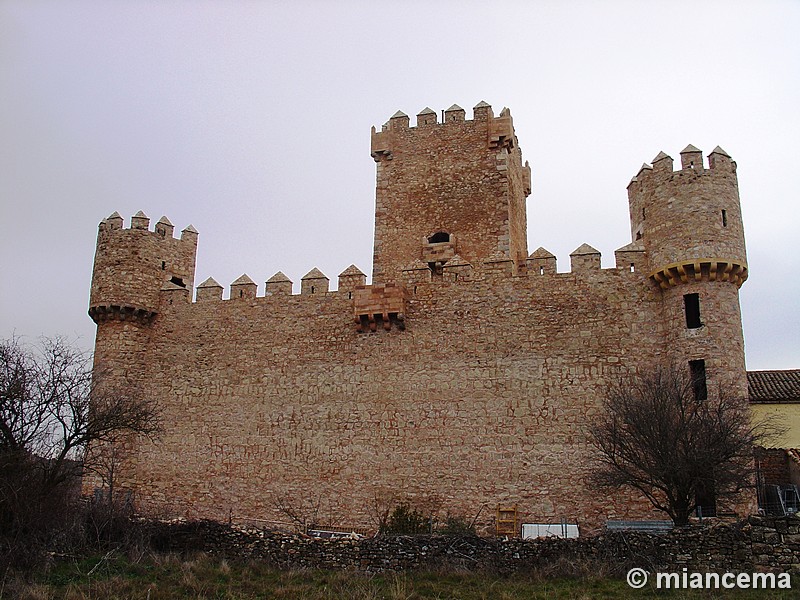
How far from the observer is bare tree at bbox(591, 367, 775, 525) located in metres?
14.3

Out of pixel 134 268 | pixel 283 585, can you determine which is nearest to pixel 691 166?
pixel 283 585

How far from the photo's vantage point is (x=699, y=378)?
55.6 feet

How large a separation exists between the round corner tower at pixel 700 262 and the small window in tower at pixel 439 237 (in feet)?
20.6

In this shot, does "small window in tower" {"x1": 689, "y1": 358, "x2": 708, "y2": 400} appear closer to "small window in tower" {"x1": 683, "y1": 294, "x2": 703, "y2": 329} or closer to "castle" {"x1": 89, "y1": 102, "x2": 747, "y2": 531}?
"castle" {"x1": 89, "y1": 102, "x2": 747, "y2": 531}

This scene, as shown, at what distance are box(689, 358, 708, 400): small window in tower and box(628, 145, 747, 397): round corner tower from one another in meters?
0.02

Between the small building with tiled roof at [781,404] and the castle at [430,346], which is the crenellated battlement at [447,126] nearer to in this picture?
the castle at [430,346]

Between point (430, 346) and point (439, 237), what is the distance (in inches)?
180

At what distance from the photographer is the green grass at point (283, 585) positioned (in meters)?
11.6

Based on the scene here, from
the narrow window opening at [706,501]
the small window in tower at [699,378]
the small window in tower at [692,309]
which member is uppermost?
the small window in tower at [692,309]

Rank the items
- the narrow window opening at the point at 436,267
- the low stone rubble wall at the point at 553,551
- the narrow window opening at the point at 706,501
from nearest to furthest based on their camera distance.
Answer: the low stone rubble wall at the point at 553,551, the narrow window opening at the point at 706,501, the narrow window opening at the point at 436,267

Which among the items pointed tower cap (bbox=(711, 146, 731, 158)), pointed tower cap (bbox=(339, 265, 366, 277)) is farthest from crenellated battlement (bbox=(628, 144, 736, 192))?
pointed tower cap (bbox=(339, 265, 366, 277))

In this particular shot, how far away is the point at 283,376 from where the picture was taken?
20625 millimetres

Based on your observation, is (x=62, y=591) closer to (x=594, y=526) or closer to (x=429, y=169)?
(x=594, y=526)

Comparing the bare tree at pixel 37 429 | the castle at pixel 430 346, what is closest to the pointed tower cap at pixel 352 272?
the castle at pixel 430 346
